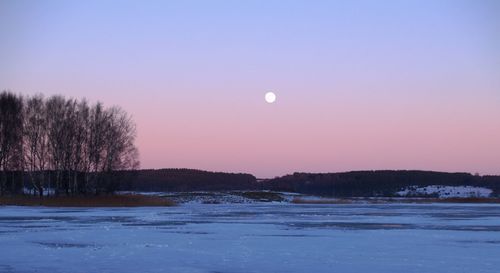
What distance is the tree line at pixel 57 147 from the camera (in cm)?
5175

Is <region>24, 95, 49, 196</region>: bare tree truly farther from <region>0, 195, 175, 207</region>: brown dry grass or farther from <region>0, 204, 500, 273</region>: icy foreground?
<region>0, 204, 500, 273</region>: icy foreground

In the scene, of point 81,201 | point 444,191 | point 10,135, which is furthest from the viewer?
point 444,191

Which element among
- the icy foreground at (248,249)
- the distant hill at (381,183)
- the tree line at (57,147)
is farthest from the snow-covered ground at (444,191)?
the icy foreground at (248,249)

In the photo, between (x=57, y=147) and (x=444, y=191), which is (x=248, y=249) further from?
(x=444, y=191)

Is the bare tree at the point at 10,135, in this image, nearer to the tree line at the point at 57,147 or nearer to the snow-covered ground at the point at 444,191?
the tree line at the point at 57,147

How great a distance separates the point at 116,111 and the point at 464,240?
4240 centimetres

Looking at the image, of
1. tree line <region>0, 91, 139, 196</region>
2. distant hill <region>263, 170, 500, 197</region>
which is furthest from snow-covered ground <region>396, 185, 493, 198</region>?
tree line <region>0, 91, 139, 196</region>

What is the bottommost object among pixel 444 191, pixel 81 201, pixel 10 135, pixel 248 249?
pixel 248 249

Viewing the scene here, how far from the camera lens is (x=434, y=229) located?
68.8ft

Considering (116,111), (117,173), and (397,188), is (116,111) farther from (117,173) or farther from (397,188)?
(397,188)

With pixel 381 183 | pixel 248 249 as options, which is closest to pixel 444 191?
pixel 381 183

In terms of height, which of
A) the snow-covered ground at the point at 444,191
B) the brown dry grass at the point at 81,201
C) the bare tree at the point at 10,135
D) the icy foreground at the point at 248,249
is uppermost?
the bare tree at the point at 10,135

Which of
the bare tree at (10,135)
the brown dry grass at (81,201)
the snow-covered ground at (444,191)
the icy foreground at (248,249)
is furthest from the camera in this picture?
the snow-covered ground at (444,191)

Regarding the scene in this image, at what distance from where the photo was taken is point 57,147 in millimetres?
51562
